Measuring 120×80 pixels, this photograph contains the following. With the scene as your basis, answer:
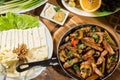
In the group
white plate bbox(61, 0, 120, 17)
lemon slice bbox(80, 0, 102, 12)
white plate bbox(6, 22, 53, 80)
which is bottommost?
white plate bbox(6, 22, 53, 80)

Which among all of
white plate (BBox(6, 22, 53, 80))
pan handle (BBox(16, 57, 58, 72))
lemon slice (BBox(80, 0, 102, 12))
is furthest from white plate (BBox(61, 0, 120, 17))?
pan handle (BBox(16, 57, 58, 72))

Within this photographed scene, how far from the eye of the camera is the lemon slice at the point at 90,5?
1.55 m

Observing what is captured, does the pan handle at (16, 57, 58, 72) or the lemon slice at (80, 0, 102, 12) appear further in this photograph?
the lemon slice at (80, 0, 102, 12)

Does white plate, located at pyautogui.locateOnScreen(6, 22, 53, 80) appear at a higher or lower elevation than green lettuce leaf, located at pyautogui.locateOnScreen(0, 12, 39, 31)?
lower

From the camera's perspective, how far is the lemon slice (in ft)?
5.10

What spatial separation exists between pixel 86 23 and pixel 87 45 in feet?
0.57

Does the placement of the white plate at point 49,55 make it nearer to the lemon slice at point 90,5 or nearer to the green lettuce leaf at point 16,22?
the green lettuce leaf at point 16,22

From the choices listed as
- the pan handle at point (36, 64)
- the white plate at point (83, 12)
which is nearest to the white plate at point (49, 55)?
the pan handle at point (36, 64)

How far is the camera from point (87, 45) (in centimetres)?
140

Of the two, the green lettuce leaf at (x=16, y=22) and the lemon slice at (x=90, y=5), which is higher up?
the lemon slice at (x=90, y=5)

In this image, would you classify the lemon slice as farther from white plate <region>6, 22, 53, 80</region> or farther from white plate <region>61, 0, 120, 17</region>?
white plate <region>6, 22, 53, 80</region>

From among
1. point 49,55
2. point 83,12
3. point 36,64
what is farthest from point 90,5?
point 36,64

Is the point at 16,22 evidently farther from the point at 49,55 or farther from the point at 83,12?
the point at 83,12

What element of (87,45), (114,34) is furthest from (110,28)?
(87,45)
